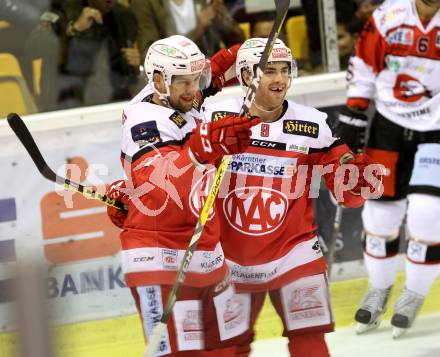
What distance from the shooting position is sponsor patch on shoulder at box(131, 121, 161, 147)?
3.33 m

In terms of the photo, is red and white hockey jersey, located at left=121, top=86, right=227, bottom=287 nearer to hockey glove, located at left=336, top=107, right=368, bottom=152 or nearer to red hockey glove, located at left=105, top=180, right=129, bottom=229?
red hockey glove, located at left=105, top=180, right=129, bottom=229

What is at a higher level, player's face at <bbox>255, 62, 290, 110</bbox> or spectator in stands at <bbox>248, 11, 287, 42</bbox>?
player's face at <bbox>255, 62, 290, 110</bbox>

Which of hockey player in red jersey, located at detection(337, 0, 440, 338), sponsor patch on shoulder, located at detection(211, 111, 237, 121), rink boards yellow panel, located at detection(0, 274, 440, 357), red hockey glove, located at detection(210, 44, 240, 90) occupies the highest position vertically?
red hockey glove, located at detection(210, 44, 240, 90)

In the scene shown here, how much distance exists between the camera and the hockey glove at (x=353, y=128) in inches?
198

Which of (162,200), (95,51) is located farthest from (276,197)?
(95,51)

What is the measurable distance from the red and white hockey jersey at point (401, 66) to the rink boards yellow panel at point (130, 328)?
0.96 meters

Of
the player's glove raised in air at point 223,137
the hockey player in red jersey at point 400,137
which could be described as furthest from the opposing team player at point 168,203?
the hockey player in red jersey at point 400,137

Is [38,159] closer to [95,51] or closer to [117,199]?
[117,199]

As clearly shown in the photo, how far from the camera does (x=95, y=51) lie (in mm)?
5234

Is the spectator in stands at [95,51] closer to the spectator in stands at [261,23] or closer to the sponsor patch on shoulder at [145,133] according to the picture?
the spectator in stands at [261,23]

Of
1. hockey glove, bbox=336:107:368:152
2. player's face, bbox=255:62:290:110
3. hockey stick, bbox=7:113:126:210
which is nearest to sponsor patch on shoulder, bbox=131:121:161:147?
hockey stick, bbox=7:113:126:210

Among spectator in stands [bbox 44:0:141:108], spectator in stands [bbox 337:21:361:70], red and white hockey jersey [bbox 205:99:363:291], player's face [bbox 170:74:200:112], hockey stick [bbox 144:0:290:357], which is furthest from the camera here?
spectator in stands [bbox 337:21:361:70]

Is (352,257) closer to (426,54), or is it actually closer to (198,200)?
(426,54)

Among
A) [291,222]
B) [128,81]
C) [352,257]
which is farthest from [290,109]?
[352,257]
